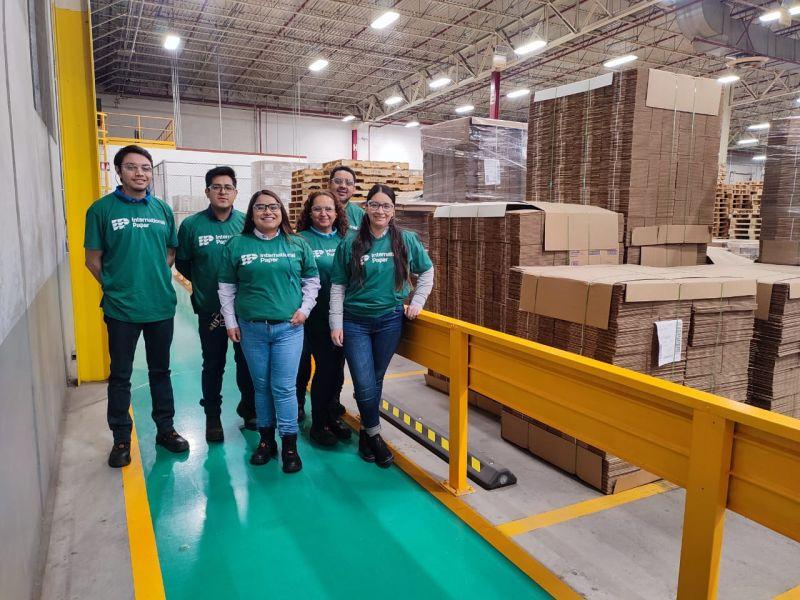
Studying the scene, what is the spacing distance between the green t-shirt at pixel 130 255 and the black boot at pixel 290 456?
3.94 feet

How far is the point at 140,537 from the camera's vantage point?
3016 mm

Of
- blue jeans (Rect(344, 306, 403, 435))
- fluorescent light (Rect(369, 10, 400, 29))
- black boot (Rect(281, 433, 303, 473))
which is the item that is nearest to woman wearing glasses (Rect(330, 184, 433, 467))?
blue jeans (Rect(344, 306, 403, 435))

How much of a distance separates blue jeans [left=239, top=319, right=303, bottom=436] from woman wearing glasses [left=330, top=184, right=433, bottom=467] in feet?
0.98

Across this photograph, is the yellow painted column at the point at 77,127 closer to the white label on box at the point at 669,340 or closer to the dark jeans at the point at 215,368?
the dark jeans at the point at 215,368

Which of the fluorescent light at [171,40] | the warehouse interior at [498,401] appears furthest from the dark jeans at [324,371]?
the fluorescent light at [171,40]

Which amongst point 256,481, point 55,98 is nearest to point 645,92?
point 256,481

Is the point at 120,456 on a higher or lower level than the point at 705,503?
lower

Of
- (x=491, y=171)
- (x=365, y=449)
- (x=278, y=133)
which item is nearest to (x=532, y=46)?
(x=491, y=171)

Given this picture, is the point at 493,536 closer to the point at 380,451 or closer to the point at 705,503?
the point at 380,451

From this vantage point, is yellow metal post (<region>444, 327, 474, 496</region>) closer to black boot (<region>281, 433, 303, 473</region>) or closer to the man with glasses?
black boot (<region>281, 433, 303, 473</region>)

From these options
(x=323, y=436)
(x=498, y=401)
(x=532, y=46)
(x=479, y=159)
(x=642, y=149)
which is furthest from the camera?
(x=532, y=46)

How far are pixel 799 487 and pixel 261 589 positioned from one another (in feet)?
7.28

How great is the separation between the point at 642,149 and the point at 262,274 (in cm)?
318

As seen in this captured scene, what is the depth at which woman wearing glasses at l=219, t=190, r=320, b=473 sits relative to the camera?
345cm
